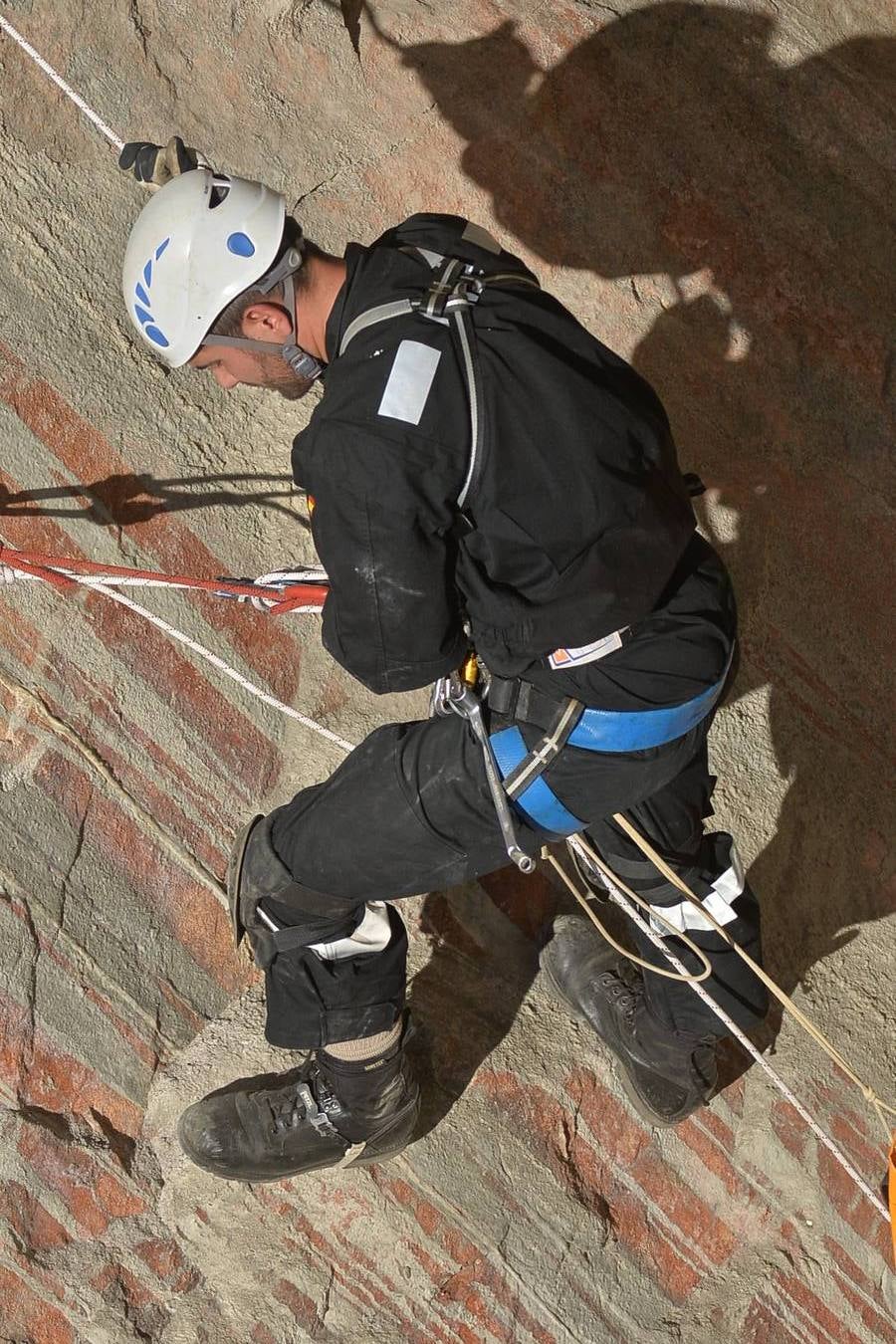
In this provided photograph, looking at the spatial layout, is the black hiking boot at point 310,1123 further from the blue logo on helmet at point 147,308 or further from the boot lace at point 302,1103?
the blue logo on helmet at point 147,308

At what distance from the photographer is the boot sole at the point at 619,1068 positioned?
399cm

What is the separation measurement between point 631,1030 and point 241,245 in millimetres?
2500

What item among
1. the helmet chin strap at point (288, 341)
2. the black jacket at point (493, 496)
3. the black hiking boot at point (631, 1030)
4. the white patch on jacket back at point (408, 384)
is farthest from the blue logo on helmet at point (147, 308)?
the black hiking boot at point (631, 1030)

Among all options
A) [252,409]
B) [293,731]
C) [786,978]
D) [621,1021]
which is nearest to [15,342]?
[252,409]

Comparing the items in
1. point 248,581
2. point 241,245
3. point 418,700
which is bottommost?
point 418,700

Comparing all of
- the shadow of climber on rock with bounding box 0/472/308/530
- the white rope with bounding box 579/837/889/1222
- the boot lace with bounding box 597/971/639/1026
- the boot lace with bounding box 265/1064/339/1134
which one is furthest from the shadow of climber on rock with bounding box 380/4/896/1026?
the boot lace with bounding box 265/1064/339/1134

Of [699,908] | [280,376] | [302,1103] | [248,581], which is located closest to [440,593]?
[280,376]

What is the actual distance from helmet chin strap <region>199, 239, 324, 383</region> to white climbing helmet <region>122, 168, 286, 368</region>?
1 cm

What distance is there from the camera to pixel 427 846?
3070 mm

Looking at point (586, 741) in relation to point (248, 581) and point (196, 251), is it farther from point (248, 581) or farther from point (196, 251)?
point (196, 251)

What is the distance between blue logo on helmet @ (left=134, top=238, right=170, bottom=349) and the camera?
2891mm

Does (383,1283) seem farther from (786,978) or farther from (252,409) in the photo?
(252,409)

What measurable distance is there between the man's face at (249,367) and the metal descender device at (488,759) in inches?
29.7

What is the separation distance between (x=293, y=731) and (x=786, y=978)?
1.85m
